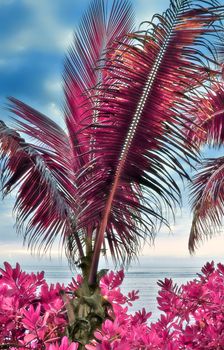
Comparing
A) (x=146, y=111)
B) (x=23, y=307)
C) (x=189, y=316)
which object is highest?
(x=146, y=111)

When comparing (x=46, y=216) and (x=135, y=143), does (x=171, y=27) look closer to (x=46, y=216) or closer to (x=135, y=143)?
(x=135, y=143)

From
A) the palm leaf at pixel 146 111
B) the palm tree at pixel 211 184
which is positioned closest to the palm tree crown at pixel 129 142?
the palm leaf at pixel 146 111

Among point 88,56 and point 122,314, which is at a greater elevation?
point 88,56

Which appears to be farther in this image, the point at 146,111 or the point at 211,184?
the point at 211,184

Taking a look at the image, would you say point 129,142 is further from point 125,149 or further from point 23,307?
point 23,307

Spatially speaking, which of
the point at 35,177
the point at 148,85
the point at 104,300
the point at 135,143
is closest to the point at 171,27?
the point at 148,85

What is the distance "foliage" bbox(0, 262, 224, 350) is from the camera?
2461 millimetres

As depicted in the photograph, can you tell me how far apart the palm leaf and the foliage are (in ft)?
1.07

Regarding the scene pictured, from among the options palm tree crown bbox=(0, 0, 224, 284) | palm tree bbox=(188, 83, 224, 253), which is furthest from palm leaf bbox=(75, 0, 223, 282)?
palm tree bbox=(188, 83, 224, 253)

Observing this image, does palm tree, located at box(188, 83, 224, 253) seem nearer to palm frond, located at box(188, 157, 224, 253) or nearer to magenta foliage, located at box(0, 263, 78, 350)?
palm frond, located at box(188, 157, 224, 253)

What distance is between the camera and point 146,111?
2.71 metres

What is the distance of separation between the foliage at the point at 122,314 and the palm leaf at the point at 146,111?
327mm

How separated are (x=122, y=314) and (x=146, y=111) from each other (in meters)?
1.17

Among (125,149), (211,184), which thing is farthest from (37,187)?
(211,184)
